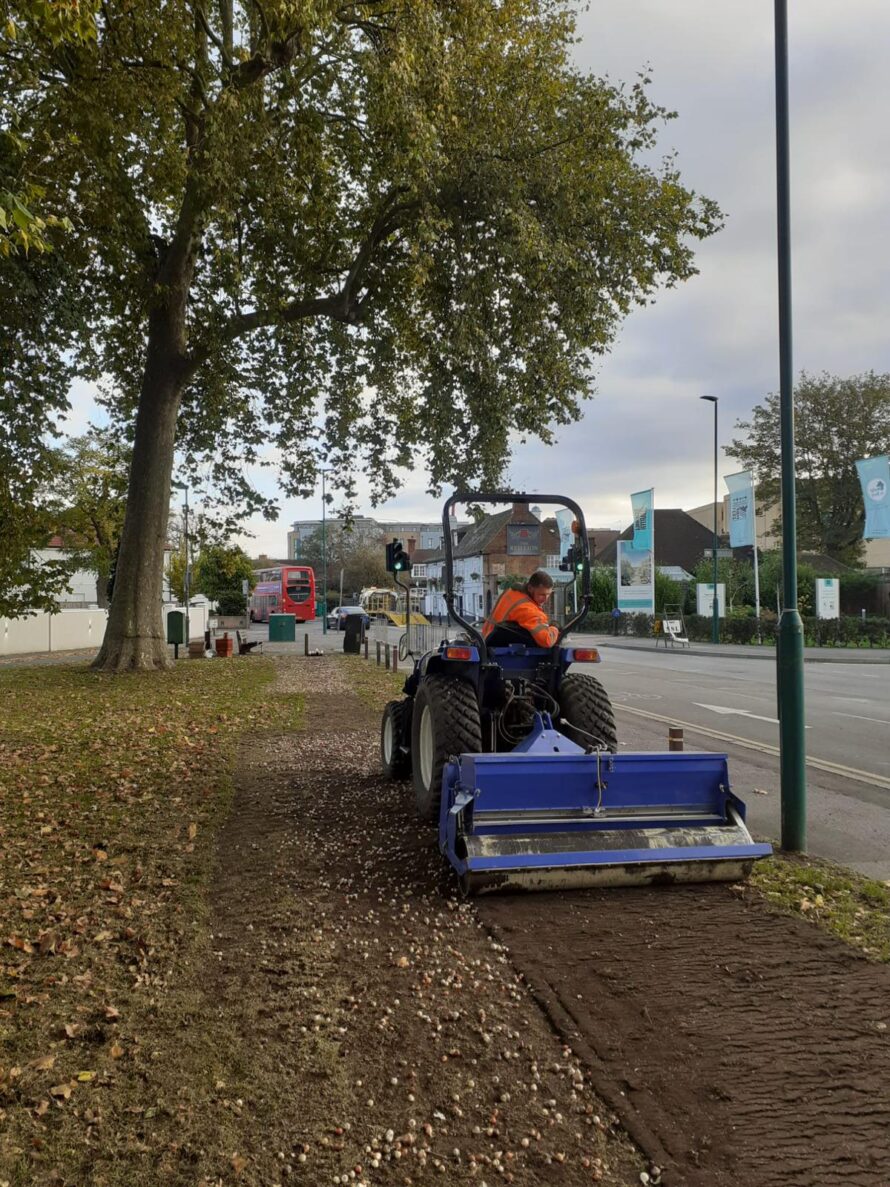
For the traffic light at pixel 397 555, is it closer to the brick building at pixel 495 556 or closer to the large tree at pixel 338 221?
the large tree at pixel 338 221

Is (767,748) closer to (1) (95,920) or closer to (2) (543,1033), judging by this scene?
(2) (543,1033)

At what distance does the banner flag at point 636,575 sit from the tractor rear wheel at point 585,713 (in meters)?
30.6

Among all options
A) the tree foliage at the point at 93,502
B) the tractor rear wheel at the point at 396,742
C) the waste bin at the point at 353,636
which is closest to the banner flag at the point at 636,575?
the waste bin at the point at 353,636

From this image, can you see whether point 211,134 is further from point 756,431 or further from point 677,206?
point 756,431

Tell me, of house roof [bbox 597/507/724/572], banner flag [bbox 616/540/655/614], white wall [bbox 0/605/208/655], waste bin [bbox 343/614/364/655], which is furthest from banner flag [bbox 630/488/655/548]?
house roof [bbox 597/507/724/572]

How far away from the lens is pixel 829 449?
58.2m

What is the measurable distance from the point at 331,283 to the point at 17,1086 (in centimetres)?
1765

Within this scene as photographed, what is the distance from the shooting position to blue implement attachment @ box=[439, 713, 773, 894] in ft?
15.4

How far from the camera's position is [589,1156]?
2.62 metres

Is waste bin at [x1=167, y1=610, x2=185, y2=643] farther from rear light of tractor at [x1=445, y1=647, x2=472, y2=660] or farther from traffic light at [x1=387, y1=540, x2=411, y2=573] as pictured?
rear light of tractor at [x1=445, y1=647, x2=472, y2=660]

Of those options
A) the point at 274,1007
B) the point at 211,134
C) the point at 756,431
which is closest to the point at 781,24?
the point at 274,1007

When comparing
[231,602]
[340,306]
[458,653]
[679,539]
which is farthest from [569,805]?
[679,539]

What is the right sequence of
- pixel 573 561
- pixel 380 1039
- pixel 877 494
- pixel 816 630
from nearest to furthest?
pixel 380 1039 → pixel 573 561 → pixel 877 494 → pixel 816 630

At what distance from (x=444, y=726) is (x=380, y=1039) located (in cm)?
250
